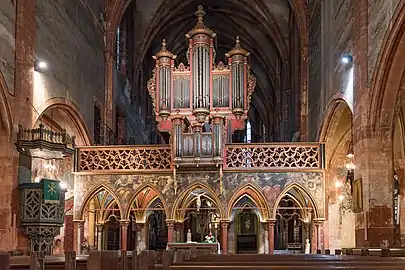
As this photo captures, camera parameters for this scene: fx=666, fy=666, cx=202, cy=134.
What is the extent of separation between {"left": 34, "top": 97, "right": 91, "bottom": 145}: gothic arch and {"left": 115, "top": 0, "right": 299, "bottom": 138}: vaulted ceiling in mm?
12060

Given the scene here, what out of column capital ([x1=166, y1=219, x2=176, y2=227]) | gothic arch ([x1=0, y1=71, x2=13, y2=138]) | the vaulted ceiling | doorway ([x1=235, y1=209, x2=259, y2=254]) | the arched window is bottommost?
doorway ([x1=235, y1=209, x2=259, y2=254])

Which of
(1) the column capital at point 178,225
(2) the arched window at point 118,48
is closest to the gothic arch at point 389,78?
(1) the column capital at point 178,225

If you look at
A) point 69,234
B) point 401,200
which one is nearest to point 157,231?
point 69,234

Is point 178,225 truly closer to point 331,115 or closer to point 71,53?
point 331,115

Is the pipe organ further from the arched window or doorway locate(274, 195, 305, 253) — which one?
doorway locate(274, 195, 305, 253)

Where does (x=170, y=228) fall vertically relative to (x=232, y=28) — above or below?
below

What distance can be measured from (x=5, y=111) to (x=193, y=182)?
712 cm

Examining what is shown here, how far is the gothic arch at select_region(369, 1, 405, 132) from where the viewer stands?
43.4ft

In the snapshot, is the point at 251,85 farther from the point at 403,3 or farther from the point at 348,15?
the point at 403,3

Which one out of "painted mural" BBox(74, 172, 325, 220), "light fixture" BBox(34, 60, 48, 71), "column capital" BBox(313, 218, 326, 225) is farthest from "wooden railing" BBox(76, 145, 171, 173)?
"column capital" BBox(313, 218, 326, 225)

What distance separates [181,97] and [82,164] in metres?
3.96

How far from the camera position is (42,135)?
1589 centimetres

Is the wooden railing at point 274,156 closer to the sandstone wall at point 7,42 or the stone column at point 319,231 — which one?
the stone column at point 319,231

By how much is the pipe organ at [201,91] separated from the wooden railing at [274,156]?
0.65 metres
